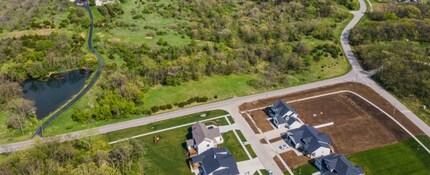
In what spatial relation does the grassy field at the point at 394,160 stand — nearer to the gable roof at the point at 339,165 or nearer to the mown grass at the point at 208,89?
the gable roof at the point at 339,165

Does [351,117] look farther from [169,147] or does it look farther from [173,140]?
[169,147]

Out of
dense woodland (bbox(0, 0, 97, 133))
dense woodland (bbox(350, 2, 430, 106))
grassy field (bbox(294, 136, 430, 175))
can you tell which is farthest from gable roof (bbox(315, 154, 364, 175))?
dense woodland (bbox(0, 0, 97, 133))

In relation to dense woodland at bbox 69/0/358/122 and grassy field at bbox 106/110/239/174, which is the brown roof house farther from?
dense woodland at bbox 69/0/358/122

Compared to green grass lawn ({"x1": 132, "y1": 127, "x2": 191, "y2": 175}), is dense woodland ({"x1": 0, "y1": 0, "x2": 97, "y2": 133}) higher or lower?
lower

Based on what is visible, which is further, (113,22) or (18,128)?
(113,22)

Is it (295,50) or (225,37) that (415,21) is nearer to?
(295,50)

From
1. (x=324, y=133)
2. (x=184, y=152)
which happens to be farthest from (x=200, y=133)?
(x=324, y=133)

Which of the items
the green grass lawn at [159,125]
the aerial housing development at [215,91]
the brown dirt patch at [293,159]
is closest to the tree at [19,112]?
the aerial housing development at [215,91]
